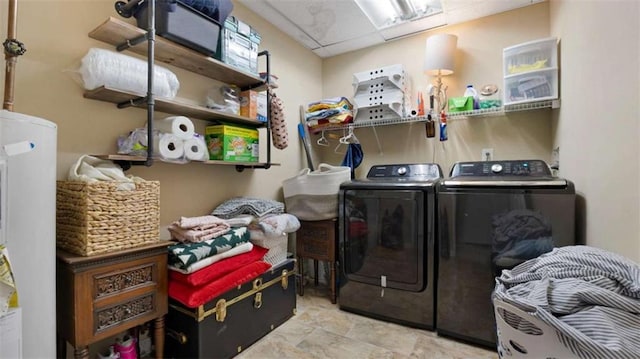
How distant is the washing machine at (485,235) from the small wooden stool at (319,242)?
80 cm

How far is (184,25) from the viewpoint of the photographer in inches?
59.3

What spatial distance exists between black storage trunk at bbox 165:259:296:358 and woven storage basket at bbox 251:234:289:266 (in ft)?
0.17

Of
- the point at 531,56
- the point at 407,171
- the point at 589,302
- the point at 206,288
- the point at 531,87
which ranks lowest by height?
the point at 206,288

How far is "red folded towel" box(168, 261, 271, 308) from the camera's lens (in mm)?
1376

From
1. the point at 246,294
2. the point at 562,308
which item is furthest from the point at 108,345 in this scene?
the point at 562,308

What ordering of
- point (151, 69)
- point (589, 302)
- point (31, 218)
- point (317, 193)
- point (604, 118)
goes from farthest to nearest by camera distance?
point (317, 193)
point (151, 69)
point (604, 118)
point (31, 218)
point (589, 302)

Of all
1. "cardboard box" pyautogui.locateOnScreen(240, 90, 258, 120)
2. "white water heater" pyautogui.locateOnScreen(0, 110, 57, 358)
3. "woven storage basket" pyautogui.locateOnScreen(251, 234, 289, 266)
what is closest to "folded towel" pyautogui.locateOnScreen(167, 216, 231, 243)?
"woven storage basket" pyautogui.locateOnScreen(251, 234, 289, 266)

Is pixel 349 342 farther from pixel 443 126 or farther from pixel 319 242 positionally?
pixel 443 126

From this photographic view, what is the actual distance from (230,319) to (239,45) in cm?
167

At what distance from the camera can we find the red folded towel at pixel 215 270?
139 cm

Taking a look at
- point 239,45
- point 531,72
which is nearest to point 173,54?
point 239,45

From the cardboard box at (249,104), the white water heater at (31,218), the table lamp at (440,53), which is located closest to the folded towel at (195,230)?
the white water heater at (31,218)

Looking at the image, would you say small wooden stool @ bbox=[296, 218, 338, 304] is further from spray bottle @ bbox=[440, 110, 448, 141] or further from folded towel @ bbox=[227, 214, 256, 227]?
spray bottle @ bbox=[440, 110, 448, 141]

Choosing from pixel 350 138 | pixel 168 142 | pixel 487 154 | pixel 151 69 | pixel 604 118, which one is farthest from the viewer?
pixel 350 138
